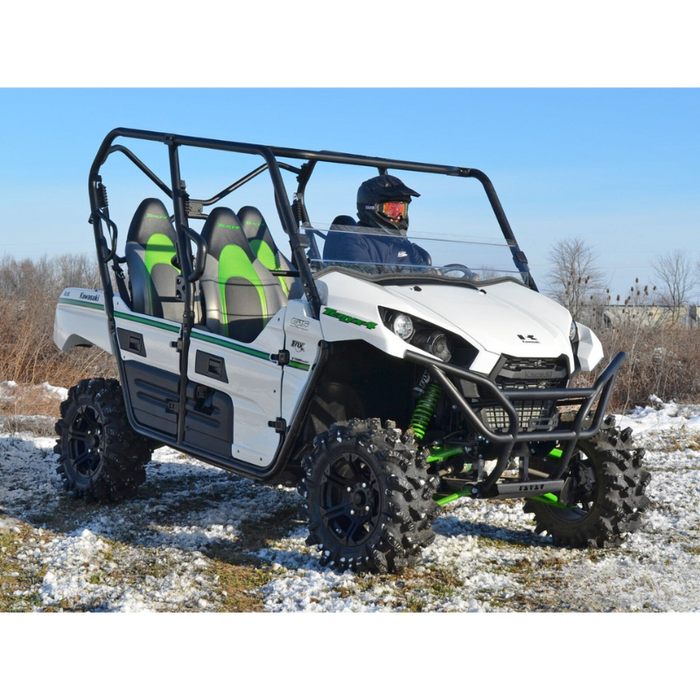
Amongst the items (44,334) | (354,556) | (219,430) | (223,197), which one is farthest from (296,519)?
(44,334)

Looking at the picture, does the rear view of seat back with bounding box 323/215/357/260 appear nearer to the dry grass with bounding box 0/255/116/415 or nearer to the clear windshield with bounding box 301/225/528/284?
the clear windshield with bounding box 301/225/528/284

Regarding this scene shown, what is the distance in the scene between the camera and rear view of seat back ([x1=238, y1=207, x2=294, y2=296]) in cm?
643

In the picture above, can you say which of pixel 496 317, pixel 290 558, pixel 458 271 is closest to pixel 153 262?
pixel 458 271

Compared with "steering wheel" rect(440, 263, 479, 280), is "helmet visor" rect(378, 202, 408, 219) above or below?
above

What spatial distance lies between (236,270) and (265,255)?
0.57 m

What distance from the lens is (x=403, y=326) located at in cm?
428

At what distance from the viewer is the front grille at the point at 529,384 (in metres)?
4.40

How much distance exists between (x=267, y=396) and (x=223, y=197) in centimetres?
213

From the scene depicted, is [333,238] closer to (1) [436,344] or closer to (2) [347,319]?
(2) [347,319]

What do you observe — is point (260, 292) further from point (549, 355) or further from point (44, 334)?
point (44, 334)

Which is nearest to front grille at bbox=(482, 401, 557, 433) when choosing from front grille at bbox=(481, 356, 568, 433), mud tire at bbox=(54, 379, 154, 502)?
front grille at bbox=(481, 356, 568, 433)

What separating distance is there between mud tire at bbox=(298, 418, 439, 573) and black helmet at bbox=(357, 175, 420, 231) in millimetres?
1558

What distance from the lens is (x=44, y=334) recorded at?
1459cm

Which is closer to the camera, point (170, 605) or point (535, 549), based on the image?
point (170, 605)
